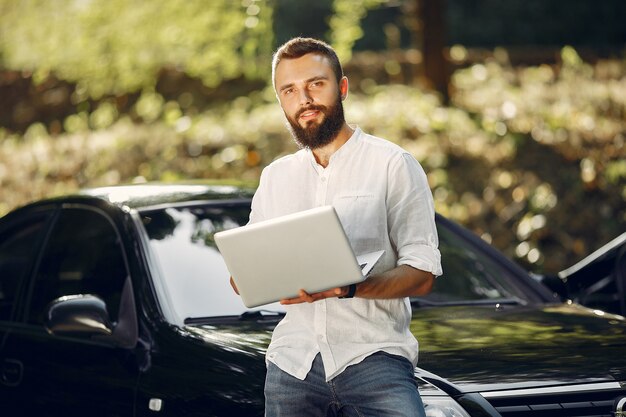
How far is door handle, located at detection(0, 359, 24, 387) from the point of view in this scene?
5672 mm

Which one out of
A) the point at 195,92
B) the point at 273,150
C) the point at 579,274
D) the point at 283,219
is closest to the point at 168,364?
the point at 283,219

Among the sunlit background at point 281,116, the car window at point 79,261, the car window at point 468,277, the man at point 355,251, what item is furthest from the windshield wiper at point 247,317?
the sunlit background at point 281,116

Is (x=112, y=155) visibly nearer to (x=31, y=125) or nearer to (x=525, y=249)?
(x=31, y=125)

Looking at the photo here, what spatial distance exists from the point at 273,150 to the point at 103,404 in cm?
1075

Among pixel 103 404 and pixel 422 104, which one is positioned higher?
pixel 422 104

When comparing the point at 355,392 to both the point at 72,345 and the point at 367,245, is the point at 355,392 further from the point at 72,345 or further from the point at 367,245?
the point at 72,345

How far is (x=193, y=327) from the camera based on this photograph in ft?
16.3

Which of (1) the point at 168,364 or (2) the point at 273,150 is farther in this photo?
(2) the point at 273,150

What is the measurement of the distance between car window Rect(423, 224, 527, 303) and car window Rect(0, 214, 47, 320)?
1.90 metres

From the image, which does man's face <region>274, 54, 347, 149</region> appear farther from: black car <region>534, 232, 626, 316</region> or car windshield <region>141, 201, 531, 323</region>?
black car <region>534, 232, 626, 316</region>

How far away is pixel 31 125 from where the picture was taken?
21.5m

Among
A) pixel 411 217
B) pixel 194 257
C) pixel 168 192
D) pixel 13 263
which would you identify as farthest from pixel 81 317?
pixel 13 263

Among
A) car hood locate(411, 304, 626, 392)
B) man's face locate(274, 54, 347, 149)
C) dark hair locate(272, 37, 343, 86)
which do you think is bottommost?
car hood locate(411, 304, 626, 392)

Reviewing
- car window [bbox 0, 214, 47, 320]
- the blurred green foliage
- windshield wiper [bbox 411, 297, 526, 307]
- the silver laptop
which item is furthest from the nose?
the blurred green foliage
